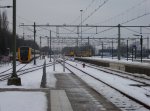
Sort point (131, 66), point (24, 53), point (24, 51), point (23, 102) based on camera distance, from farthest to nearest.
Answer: point (24, 53), point (24, 51), point (131, 66), point (23, 102)

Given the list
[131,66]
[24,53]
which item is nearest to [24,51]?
[24,53]

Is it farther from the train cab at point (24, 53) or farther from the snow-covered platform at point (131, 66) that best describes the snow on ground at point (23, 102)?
the train cab at point (24, 53)

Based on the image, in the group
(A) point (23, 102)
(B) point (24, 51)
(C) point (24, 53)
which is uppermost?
(B) point (24, 51)

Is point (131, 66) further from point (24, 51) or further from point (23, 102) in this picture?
point (24, 51)

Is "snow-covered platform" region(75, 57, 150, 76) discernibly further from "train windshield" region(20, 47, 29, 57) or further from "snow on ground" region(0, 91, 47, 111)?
"snow on ground" region(0, 91, 47, 111)

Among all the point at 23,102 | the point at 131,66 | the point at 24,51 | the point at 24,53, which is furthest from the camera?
the point at 24,53

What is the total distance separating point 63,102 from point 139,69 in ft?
91.0

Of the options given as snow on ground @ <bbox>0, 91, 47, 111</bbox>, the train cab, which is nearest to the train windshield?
the train cab

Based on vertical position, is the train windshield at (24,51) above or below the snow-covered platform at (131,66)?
above

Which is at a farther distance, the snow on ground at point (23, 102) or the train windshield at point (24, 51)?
the train windshield at point (24, 51)

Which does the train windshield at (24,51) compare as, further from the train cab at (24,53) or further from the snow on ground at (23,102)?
the snow on ground at (23,102)

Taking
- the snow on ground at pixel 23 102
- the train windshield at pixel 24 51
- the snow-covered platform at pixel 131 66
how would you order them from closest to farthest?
the snow on ground at pixel 23 102, the snow-covered platform at pixel 131 66, the train windshield at pixel 24 51

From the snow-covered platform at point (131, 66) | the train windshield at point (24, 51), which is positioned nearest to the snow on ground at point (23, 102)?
the snow-covered platform at point (131, 66)

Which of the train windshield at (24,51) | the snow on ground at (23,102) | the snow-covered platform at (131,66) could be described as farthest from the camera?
the train windshield at (24,51)
